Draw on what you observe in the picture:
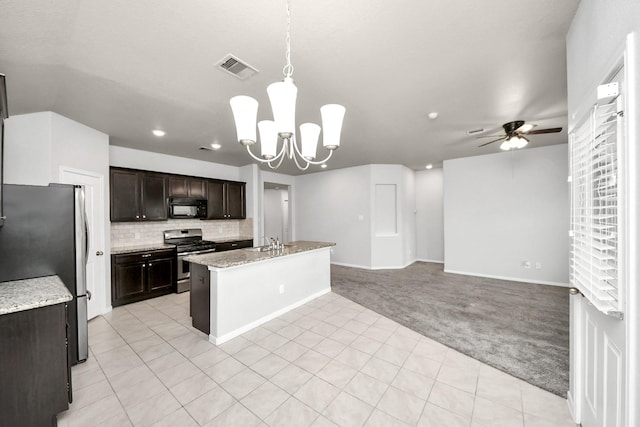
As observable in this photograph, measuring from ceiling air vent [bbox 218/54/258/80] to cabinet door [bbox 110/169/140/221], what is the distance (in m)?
3.26

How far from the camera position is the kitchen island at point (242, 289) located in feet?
9.09

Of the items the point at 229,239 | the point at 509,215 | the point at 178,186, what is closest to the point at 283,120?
the point at 178,186

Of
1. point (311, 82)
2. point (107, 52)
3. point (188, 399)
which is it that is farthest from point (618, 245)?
point (107, 52)

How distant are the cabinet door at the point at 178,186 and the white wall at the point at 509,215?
→ 5.80m

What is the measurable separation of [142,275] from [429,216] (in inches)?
270

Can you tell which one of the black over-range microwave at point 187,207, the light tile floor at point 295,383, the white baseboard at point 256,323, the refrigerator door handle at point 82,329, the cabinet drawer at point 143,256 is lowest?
the light tile floor at point 295,383

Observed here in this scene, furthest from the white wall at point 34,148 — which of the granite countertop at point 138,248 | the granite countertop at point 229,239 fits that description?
the granite countertop at point 229,239

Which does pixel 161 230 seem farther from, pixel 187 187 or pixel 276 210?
pixel 276 210

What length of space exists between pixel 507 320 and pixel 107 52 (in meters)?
5.11

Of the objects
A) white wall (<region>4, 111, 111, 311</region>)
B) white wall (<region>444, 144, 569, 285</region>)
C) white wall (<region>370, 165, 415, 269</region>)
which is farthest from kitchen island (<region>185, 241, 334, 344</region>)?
white wall (<region>444, 144, 569, 285</region>)

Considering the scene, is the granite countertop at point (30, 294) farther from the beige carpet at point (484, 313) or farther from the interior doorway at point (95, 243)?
the beige carpet at point (484, 313)

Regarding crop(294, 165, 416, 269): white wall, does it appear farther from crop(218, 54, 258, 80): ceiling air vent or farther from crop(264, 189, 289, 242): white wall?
crop(218, 54, 258, 80): ceiling air vent

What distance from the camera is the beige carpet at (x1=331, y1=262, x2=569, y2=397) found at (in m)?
2.37

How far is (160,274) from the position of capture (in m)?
4.28
